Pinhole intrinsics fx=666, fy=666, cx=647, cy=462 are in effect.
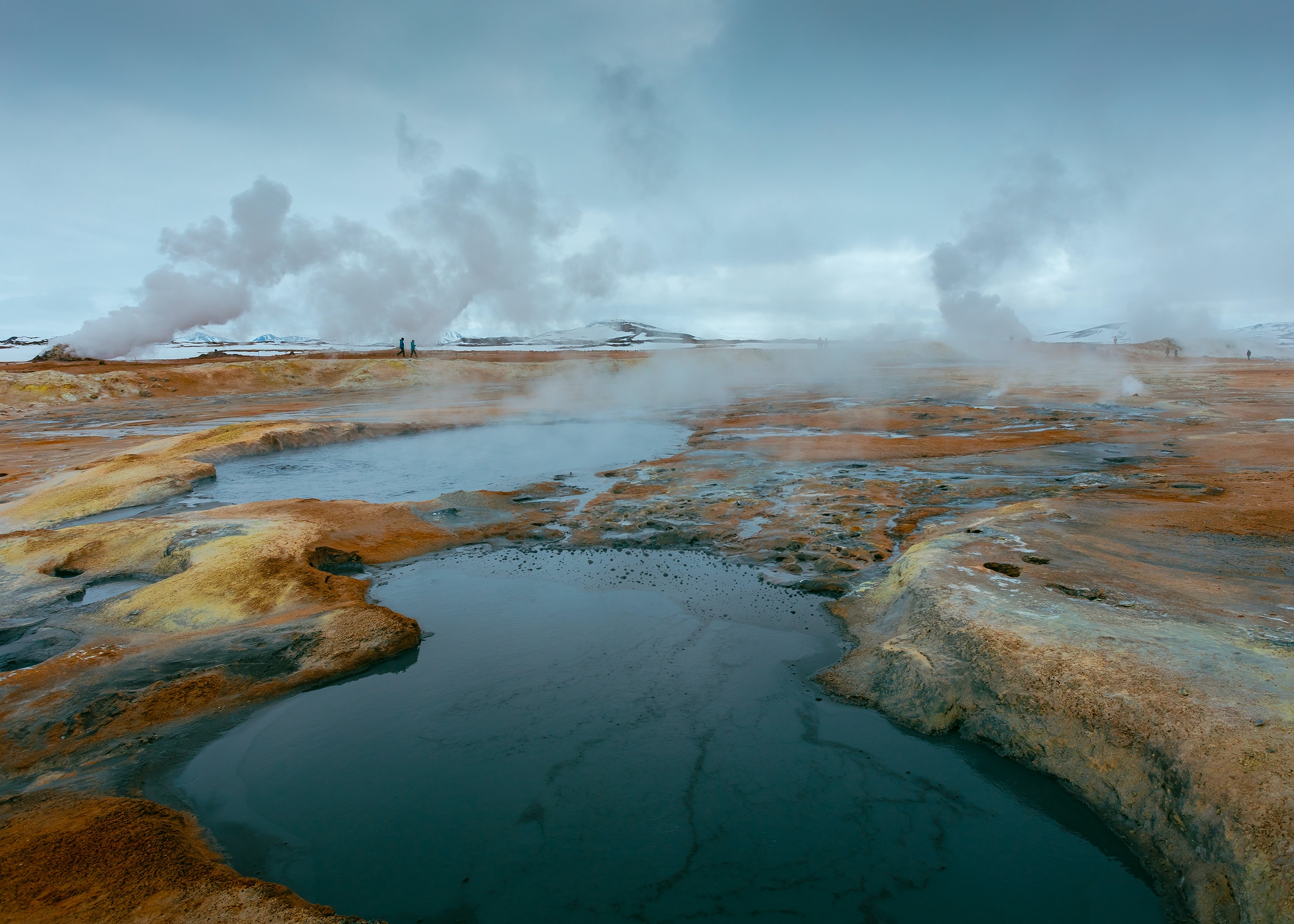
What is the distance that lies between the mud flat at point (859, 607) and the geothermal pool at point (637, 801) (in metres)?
0.26

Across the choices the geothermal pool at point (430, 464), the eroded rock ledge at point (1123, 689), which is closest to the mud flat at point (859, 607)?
the eroded rock ledge at point (1123, 689)

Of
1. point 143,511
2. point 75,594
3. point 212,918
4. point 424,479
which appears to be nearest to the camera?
point 212,918

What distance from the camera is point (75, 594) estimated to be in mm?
6199

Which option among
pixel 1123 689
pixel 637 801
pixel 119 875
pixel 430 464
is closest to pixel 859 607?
pixel 1123 689

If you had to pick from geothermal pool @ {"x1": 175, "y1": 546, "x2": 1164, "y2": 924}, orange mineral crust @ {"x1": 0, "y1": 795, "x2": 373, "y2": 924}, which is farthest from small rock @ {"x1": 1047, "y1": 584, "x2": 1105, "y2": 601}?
orange mineral crust @ {"x1": 0, "y1": 795, "x2": 373, "y2": 924}

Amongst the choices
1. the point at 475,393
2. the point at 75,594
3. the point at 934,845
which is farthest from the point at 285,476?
the point at 475,393

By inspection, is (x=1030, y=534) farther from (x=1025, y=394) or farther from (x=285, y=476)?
(x=1025, y=394)

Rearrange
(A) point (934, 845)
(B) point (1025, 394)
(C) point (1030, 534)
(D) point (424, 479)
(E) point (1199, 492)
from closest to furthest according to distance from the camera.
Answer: (A) point (934, 845) < (C) point (1030, 534) < (E) point (1199, 492) < (D) point (424, 479) < (B) point (1025, 394)

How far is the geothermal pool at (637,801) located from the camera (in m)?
3.03

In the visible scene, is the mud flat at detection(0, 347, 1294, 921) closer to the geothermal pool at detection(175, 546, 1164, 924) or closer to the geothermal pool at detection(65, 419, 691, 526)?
the geothermal pool at detection(175, 546, 1164, 924)

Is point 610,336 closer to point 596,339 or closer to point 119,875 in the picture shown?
point 596,339

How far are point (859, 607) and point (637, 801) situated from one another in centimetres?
298

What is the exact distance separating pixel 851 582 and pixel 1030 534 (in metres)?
1.95

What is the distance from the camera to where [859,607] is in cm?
582
